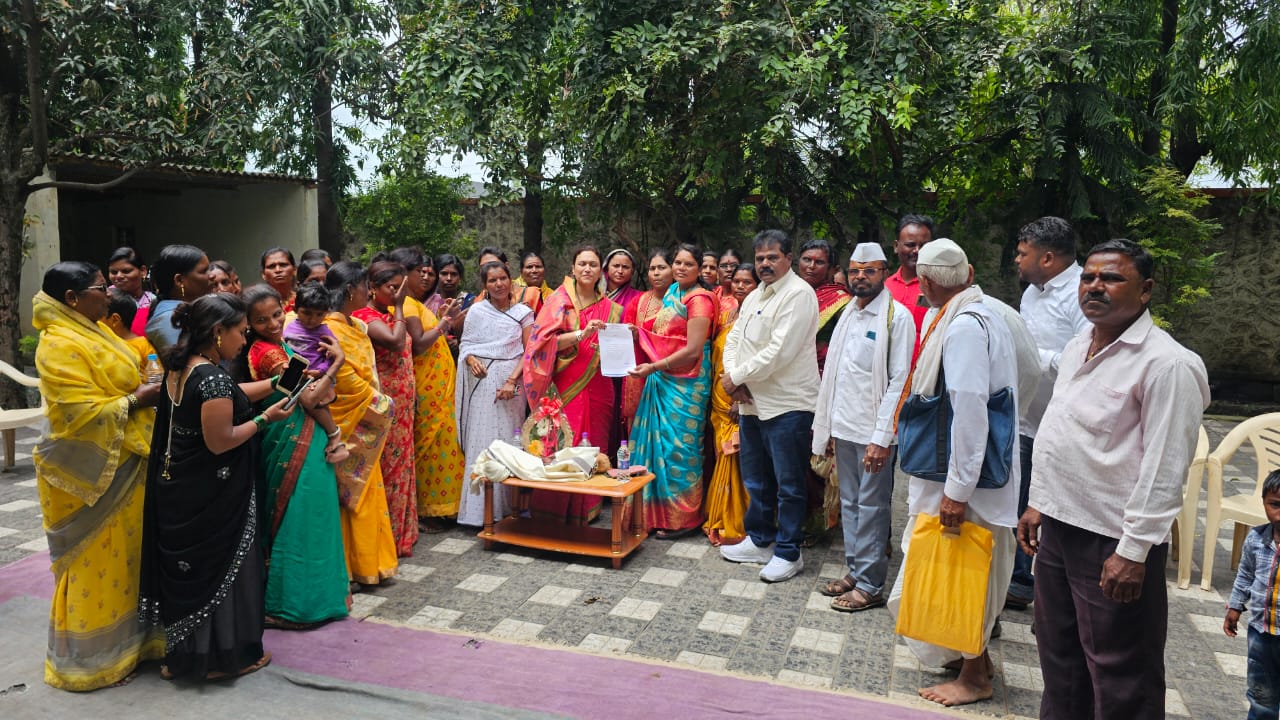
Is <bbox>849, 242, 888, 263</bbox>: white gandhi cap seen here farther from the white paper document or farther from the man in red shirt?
the white paper document

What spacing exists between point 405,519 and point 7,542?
2.40 m

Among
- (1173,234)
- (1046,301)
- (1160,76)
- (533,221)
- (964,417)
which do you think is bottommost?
(964,417)

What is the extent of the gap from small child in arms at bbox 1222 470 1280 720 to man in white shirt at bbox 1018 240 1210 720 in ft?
1.89

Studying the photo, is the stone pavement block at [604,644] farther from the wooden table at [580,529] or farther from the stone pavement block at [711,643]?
the wooden table at [580,529]

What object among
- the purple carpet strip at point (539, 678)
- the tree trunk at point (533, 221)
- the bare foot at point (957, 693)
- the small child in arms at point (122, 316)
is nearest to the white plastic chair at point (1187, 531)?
the bare foot at point (957, 693)

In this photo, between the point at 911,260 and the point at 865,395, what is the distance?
0.84 m

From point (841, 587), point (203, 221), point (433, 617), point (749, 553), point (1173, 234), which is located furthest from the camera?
point (203, 221)

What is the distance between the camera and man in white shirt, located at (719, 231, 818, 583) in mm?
4656

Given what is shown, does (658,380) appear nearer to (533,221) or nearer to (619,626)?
(619,626)

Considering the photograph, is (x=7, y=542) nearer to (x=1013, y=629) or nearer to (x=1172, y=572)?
(x=1013, y=629)

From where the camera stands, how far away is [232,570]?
10.9ft

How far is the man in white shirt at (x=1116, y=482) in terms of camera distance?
2334mm

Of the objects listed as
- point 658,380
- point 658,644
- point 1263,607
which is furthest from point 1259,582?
point 658,380

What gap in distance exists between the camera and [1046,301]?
413 centimetres
